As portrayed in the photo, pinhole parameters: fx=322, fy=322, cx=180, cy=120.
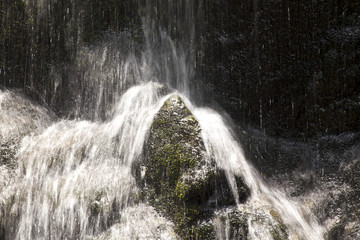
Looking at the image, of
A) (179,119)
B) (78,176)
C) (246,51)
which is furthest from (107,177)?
(246,51)

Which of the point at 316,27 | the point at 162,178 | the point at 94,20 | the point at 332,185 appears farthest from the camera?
A: the point at 94,20

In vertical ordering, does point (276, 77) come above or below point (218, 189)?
above

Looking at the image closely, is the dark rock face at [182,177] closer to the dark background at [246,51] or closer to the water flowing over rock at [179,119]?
the water flowing over rock at [179,119]

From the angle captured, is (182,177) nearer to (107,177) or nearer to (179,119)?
(179,119)

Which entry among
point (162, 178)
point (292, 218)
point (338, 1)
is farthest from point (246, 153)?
point (338, 1)

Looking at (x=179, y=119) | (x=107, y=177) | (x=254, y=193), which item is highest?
(x=179, y=119)

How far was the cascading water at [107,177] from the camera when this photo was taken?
4.28 metres

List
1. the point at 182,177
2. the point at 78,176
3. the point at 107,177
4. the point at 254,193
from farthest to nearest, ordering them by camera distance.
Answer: the point at 78,176
the point at 107,177
the point at 254,193
the point at 182,177

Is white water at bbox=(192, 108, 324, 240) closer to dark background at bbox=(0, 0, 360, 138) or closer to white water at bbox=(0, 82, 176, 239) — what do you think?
white water at bbox=(0, 82, 176, 239)

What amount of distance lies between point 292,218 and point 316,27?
3374 millimetres

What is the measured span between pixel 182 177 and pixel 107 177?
1.19 m

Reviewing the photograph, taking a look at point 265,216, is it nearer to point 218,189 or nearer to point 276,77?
point 218,189

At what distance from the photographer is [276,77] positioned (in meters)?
6.16

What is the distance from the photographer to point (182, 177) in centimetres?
430
